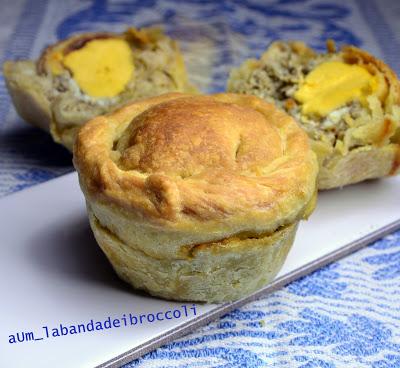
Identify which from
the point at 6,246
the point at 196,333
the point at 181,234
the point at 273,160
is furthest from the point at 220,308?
the point at 6,246

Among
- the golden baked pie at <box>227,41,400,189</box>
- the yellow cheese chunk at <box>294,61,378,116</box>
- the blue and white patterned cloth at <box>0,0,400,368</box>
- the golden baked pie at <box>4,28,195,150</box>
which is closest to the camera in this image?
the blue and white patterned cloth at <box>0,0,400,368</box>

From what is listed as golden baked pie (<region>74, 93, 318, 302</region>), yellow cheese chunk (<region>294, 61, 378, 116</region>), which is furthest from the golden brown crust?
yellow cheese chunk (<region>294, 61, 378, 116</region>)

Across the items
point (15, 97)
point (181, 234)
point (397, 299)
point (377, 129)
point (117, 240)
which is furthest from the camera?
point (15, 97)

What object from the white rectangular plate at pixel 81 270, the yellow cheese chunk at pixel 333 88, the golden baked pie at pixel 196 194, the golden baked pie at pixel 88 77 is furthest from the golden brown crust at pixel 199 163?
the golden baked pie at pixel 88 77

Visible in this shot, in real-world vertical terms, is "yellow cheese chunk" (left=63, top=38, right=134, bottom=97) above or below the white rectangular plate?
above

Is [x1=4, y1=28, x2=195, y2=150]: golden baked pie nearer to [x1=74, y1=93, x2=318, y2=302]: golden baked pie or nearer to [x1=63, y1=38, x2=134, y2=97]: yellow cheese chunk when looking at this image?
[x1=63, y1=38, x2=134, y2=97]: yellow cheese chunk

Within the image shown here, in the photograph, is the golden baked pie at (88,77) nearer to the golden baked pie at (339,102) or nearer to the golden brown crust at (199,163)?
the golden baked pie at (339,102)

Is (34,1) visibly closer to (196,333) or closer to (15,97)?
(15,97)
